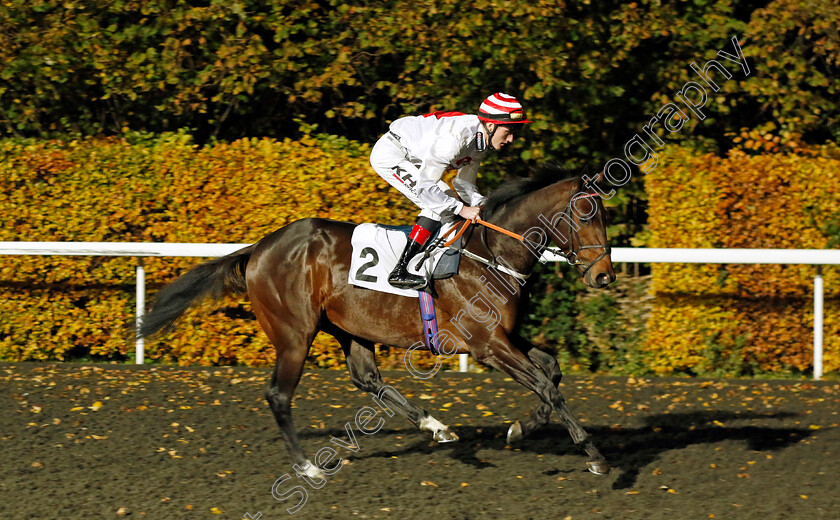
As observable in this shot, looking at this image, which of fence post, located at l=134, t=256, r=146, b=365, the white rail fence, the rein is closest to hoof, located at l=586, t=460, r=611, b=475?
the rein

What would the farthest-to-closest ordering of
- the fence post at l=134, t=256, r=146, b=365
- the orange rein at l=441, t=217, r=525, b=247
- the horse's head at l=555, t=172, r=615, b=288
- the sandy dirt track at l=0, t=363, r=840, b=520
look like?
the fence post at l=134, t=256, r=146, b=365
the orange rein at l=441, t=217, r=525, b=247
the horse's head at l=555, t=172, r=615, b=288
the sandy dirt track at l=0, t=363, r=840, b=520

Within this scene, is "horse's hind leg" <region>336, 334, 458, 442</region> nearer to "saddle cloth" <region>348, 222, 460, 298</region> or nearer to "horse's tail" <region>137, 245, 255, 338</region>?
"saddle cloth" <region>348, 222, 460, 298</region>

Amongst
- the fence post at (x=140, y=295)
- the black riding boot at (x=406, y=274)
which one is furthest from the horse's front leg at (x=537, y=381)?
the fence post at (x=140, y=295)

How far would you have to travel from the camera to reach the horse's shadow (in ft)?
17.8

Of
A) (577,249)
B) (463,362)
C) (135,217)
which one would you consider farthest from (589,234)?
(135,217)

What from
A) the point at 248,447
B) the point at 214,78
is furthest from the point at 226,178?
the point at 248,447

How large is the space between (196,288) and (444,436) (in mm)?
1779

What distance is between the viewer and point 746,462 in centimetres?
524

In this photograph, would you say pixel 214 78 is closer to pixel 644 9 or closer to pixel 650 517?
pixel 644 9

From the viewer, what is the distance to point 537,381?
16.1ft

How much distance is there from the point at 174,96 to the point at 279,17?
4.42ft

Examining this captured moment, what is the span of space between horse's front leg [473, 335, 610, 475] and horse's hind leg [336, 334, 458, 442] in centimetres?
52

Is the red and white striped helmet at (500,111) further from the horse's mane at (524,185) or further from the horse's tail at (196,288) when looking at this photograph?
the horse's tail at (196,288)

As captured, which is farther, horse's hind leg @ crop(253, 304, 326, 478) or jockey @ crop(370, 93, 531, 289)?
horse's hind leg @ crop(253, 304, 326, 478)
